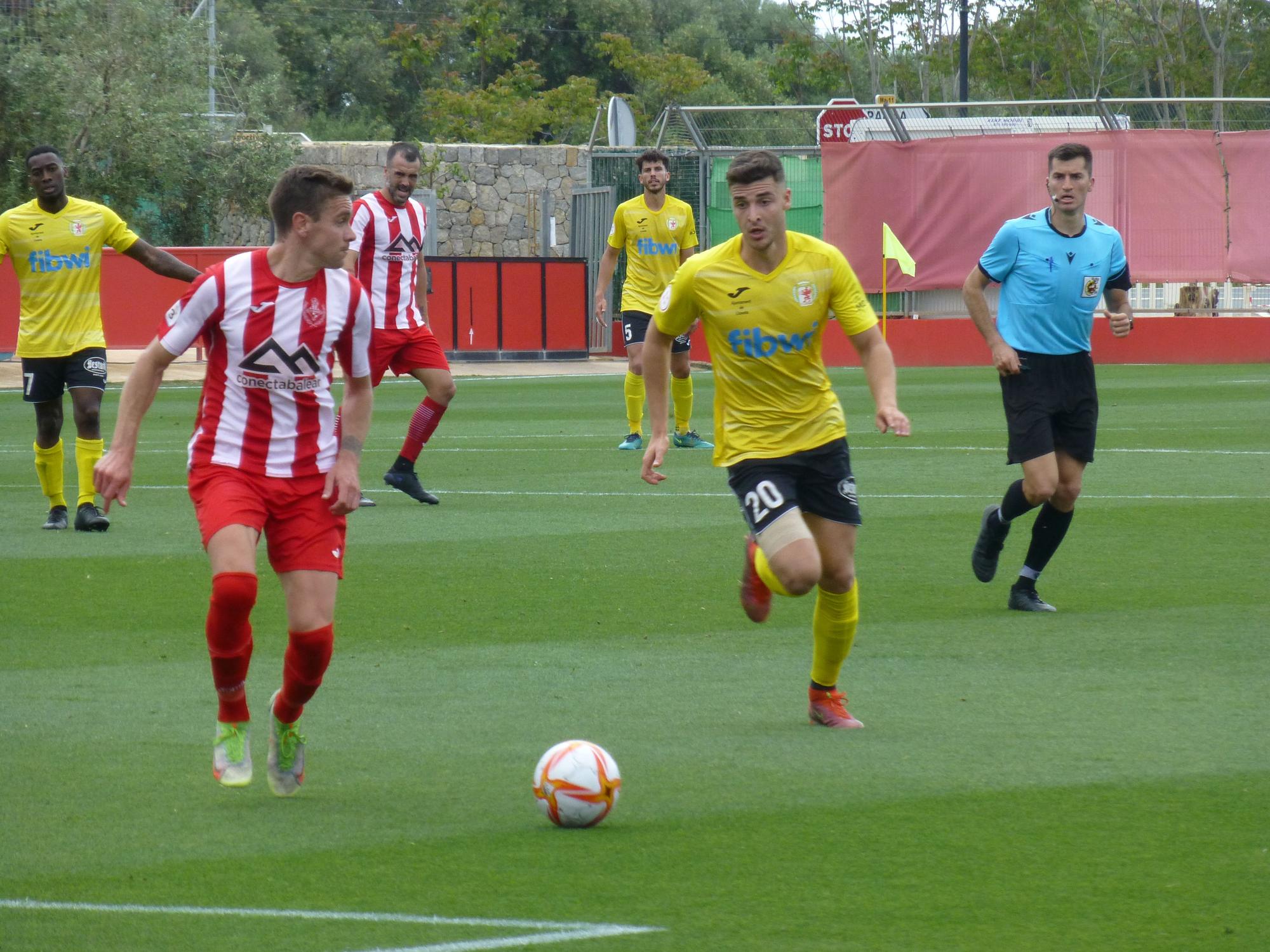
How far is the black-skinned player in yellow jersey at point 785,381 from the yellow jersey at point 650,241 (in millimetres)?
9430

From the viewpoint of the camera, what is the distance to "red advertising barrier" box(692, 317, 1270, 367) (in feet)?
96.7

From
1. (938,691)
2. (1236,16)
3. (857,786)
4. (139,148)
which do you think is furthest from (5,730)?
(1236,16)

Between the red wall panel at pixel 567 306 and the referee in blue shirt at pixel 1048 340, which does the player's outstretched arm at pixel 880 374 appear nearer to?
the referee in blue shirt at pixel 1048 340

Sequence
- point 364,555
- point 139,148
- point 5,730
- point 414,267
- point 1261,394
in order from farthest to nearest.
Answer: point 139,148
point 1261,394
point 414,267
point 364,555
point 5,730

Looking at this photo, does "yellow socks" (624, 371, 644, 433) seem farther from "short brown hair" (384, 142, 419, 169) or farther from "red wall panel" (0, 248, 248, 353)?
"red wall panel" (0, 248, 248, 353)

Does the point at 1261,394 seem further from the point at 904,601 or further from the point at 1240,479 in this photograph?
the point at 904,601

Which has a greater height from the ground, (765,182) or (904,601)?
(765,182)

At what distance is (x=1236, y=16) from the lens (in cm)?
4269

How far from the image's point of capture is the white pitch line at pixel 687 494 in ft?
41.6

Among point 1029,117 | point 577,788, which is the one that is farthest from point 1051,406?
point 1029,117

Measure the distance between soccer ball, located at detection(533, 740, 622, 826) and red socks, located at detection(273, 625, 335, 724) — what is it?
738 millimetres

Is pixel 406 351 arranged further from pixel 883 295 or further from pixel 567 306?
pixel 567 306

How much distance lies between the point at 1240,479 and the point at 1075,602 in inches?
217

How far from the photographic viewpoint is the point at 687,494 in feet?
42.9
